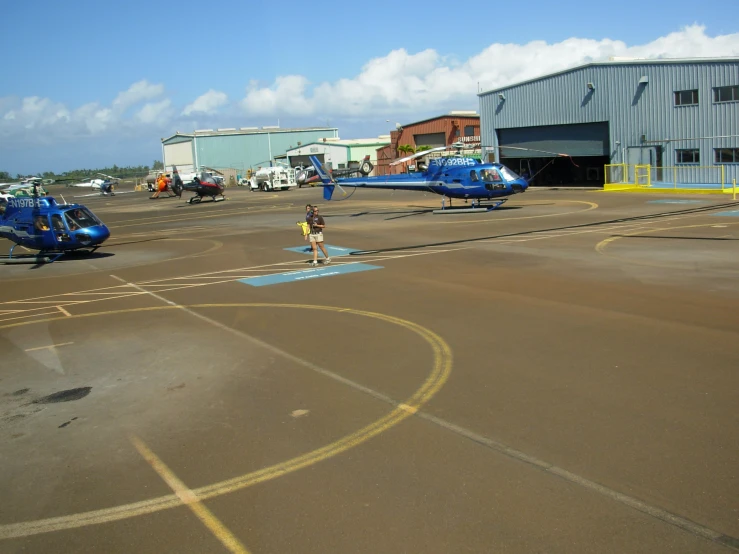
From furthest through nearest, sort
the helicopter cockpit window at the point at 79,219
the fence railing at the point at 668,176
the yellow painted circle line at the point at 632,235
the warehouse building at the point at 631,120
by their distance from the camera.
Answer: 1. the fence railing at the point at 668,176
2. the warehouse building at the point at 631,120
3. the helicopter cockpit window at the point at 79,219
4. the yellow painted circle line at the point at 632,235

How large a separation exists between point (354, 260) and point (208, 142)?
320ft

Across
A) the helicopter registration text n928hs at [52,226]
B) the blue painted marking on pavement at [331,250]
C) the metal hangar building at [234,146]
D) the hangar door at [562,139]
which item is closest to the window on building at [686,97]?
the hangar door at [562,139]

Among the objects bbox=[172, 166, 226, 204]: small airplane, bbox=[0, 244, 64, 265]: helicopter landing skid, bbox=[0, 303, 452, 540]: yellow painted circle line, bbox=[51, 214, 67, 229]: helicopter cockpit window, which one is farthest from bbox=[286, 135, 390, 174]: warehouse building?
bbox=[0, 303, 452, 540]: yellow painted circle line

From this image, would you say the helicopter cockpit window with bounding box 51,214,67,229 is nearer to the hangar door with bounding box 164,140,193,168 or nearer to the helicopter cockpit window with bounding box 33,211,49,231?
the helicopter cockpit window with bounding box 33,211,49,231

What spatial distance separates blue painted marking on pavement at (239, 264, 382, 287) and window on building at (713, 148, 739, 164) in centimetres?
3270

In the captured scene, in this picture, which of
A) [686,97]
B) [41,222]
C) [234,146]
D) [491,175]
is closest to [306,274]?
[41,222]

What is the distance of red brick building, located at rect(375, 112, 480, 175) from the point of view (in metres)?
75.9

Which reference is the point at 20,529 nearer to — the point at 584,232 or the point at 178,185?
the point at 584,232

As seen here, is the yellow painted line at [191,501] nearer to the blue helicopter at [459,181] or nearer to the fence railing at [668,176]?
the blue helicopter at [459,181]

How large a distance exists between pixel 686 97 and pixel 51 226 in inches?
1549

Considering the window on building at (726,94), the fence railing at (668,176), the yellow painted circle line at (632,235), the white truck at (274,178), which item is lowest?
the yellow painted circle line at (632,235)

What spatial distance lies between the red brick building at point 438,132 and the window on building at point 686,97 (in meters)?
28.0

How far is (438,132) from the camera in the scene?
77312mm

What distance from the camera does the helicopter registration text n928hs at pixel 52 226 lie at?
80.9 ft
